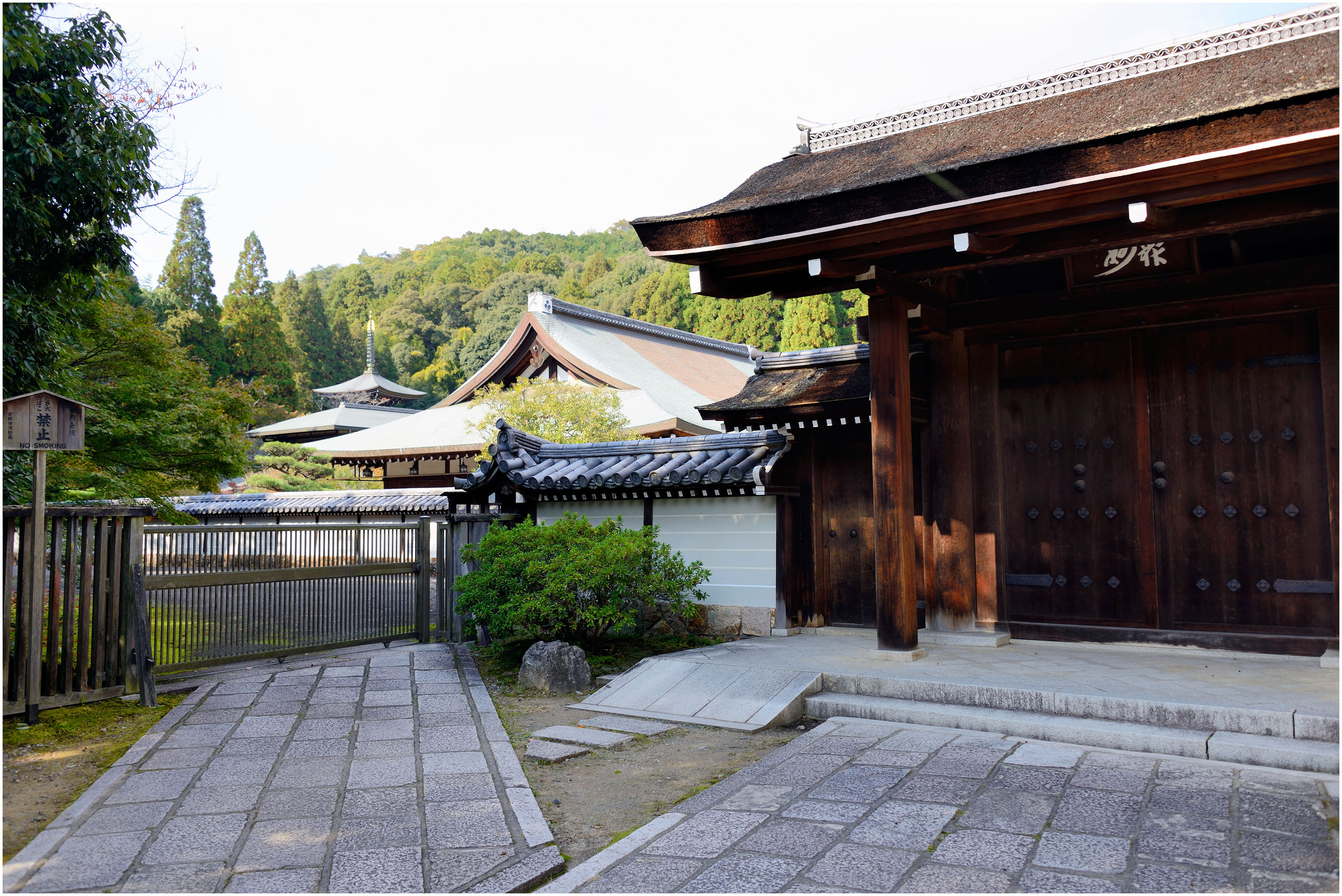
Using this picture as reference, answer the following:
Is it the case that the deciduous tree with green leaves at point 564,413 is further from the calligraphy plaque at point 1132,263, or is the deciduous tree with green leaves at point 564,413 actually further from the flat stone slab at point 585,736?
the flat stone slab at point 585,736

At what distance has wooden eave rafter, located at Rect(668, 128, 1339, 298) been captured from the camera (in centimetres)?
480

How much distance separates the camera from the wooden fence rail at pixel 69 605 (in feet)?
18.6

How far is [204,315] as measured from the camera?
38.1 metres

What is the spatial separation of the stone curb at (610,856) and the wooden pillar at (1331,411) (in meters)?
5.39

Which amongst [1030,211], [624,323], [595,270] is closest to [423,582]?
[1030,211]

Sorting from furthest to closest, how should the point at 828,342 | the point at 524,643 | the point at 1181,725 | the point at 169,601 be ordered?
the point at 828,342, the point at 524,643, the point at 169,601, the point at 1181,725

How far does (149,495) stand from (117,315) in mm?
1973

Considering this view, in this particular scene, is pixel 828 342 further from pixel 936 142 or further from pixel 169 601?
pixel 169 601

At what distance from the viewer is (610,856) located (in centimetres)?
359

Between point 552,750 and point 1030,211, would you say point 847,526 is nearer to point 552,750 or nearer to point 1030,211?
point 1030,211

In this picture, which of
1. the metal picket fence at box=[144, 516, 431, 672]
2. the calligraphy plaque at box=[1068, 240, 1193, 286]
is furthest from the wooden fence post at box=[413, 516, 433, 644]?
the calligraphy plaque at box=[1068, 240, 1193, 286]

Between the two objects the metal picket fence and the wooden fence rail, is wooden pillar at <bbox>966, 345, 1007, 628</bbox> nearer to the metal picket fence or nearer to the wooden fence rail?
the metal picket fence

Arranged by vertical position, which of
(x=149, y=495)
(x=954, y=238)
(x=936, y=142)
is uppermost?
(x=936, y=142)

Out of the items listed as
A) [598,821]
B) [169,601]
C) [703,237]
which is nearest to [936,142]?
[703,237]
